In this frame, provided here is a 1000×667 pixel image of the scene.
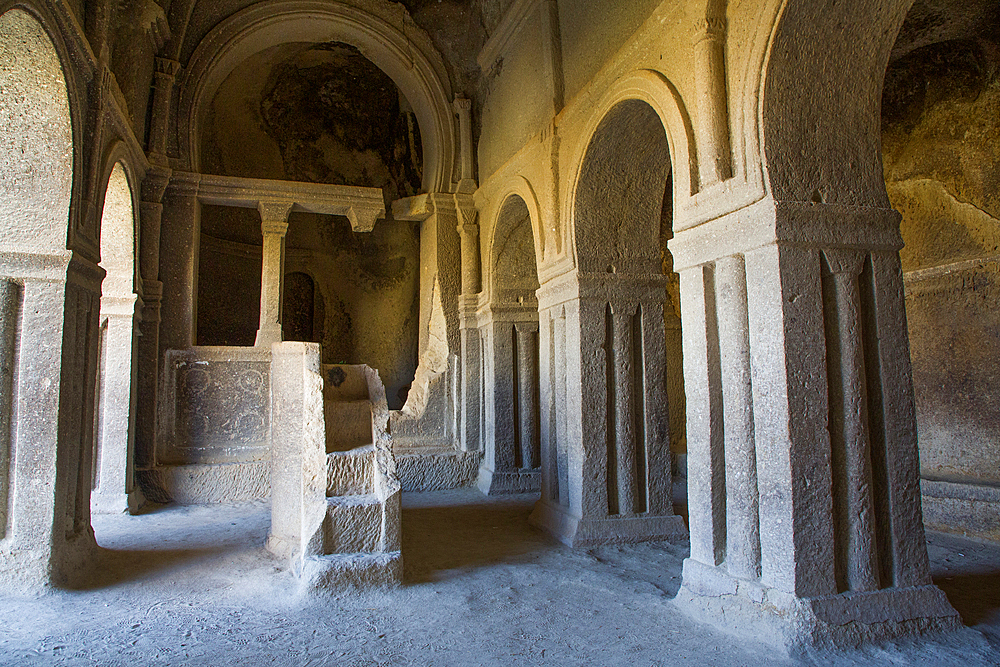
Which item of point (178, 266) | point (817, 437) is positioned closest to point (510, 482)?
point (178, 266)

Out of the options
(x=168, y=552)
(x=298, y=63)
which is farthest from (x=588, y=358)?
(x=298, y=63)

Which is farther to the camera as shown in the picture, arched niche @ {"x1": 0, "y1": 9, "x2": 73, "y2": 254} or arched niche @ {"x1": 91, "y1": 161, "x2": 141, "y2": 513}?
arched niche @ {"x1": 91, "y1": 161, "x2": 141, "y2": 513}

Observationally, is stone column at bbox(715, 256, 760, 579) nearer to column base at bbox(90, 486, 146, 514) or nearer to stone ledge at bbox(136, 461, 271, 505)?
stone ledge at bbox(136, 461, 271, 505)

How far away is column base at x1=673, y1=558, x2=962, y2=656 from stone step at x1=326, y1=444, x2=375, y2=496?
2.32 meters

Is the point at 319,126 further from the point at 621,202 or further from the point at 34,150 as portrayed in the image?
the point at 621,202

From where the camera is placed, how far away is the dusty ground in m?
2.99

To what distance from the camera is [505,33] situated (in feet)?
22.9

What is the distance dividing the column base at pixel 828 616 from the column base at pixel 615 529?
5.58ft

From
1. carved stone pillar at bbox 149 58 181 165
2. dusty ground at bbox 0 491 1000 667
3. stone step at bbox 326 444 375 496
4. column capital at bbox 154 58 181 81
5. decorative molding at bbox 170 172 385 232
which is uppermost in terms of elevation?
column capital at bbox 154 58 181 81

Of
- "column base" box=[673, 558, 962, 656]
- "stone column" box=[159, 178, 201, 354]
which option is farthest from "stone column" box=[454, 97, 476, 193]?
"column base" box=[673, 558, 962, 656]

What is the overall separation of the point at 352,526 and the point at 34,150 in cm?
324

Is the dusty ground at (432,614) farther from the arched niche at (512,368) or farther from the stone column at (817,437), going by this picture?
the arched niche at (512,368)

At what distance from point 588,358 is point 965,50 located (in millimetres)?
4182

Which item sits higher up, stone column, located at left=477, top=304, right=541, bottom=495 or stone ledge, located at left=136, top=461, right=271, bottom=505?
stone column, located at left=477, top=304, right=541, bottom=495
